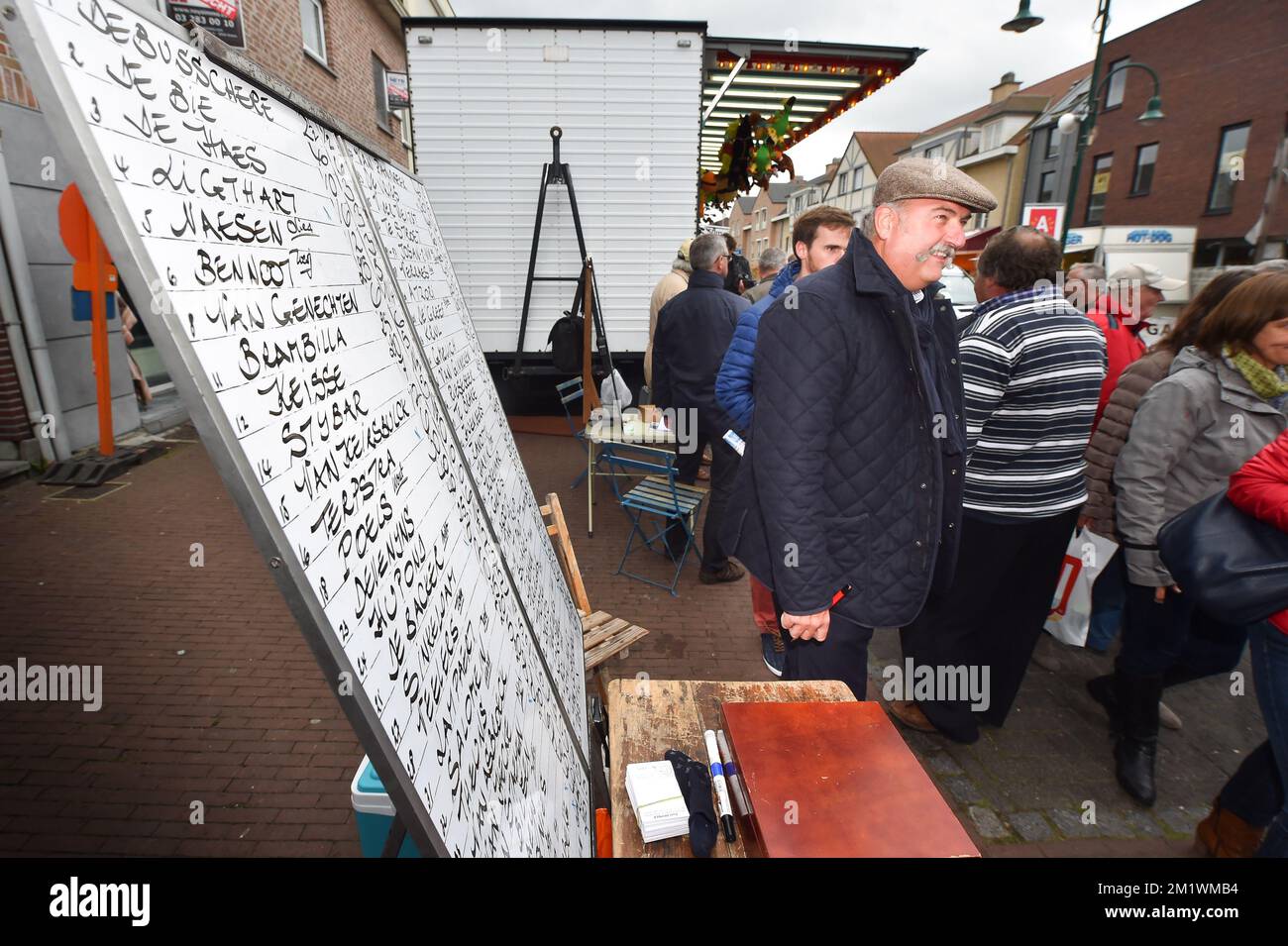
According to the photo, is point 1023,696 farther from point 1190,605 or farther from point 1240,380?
point 1240,380

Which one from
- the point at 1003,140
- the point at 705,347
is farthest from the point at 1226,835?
the point at 1003,140

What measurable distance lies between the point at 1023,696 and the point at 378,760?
387 centimetres

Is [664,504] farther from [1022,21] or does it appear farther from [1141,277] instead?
[1022,21]

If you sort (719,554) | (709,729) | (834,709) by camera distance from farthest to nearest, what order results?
(719,554) → (709,729) → (834,709)

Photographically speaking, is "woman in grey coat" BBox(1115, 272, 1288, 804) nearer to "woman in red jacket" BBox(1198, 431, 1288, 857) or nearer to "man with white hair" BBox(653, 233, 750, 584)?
"woman in red jacket" BBox(1198, 431, 1288, 857)

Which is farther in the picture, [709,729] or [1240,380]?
[1240,380]

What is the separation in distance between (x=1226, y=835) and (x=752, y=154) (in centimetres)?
1007

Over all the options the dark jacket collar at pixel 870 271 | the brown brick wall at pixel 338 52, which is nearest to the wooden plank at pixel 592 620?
the dark jacket collar at pixel 870 271

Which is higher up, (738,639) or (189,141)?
(189,141)

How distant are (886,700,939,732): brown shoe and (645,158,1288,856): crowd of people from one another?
13 millimetres
